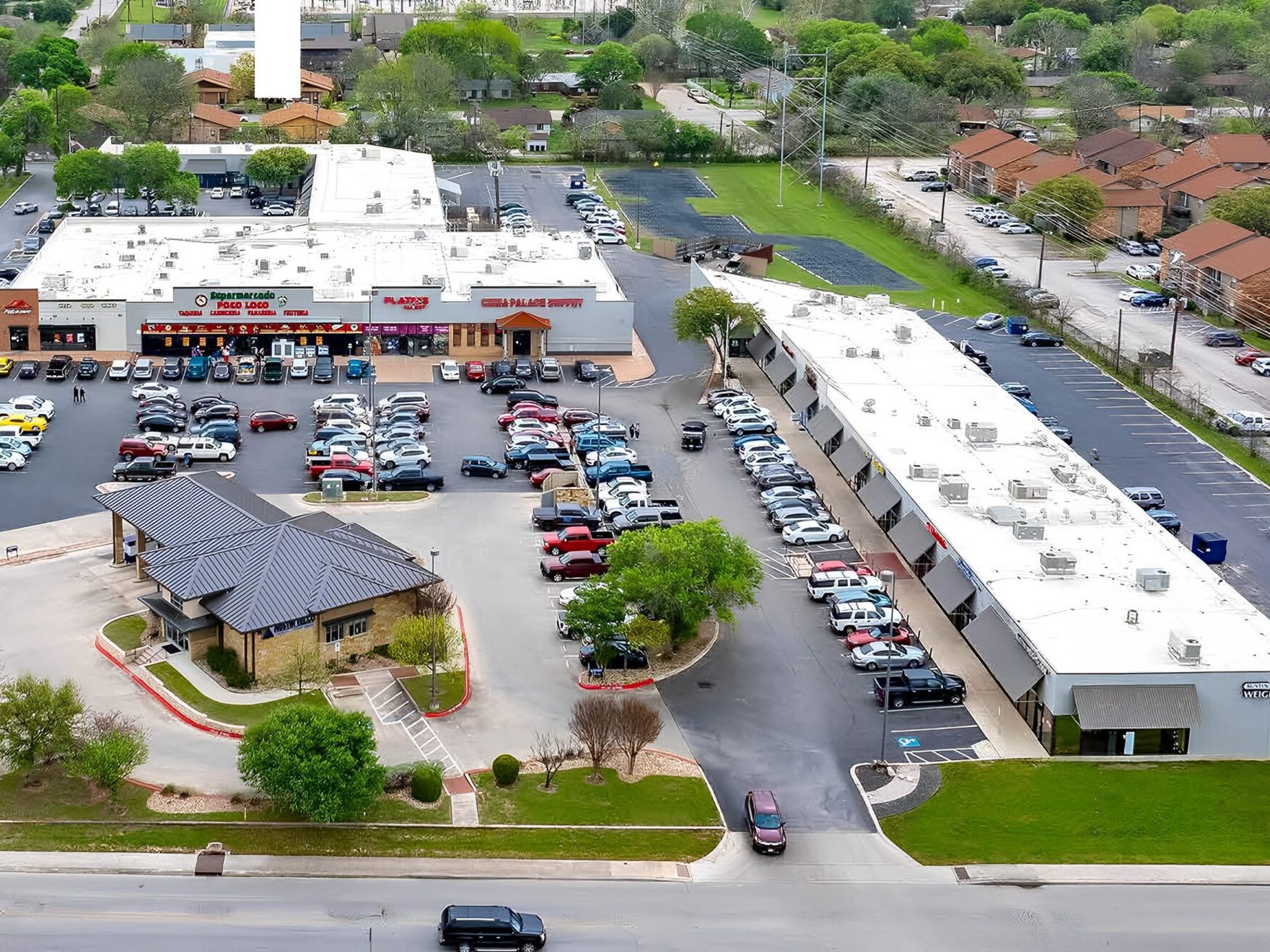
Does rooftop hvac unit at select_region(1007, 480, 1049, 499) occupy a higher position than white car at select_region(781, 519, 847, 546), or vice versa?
rooftop hvac unit at select_region(1007, 480, 1049, 499)

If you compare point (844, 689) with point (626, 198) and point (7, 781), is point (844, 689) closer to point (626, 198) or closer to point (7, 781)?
point (7, 781)

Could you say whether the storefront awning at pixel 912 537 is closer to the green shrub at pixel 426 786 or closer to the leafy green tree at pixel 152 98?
the green shrub at pixel 426 786

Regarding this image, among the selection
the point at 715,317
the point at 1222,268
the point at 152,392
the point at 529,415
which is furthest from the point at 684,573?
the point at 1222,268

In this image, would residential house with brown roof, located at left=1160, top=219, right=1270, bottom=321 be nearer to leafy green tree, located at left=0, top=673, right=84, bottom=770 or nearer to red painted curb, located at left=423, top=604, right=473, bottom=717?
red painted curb, located at left=423, top=604, right=473, bottom=717

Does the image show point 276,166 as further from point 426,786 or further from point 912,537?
point 426,786

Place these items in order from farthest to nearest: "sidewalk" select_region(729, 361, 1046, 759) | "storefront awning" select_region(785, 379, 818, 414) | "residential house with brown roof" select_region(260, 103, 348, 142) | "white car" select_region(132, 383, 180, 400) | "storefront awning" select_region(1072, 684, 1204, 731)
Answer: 1. "residential house with brown roof" select_region(260, 103, 348, 142)
2. "white car" select_region(132, 383, 180, 400)
3. "storefront awning" select_region(785, 379, 818, 414)
4. "sidewalk" select_region(729, 361, 1046, 759)
5. "storefront awning" select_region(1072, 684, 1204, 731)

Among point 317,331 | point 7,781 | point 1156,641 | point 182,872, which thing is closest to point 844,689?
point 1156,641

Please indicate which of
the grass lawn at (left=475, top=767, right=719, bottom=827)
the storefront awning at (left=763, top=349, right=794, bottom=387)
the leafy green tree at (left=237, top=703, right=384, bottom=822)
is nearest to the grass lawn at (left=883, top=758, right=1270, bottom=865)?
the grass lawn at (left=475, top=767, right=719, bottom=827)
